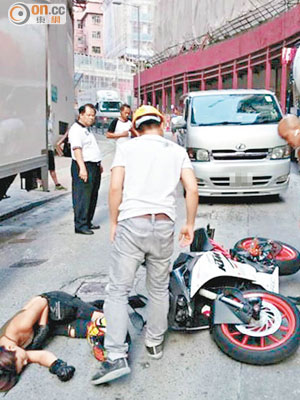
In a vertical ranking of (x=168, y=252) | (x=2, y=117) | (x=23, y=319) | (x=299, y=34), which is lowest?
(x=23, y=319)

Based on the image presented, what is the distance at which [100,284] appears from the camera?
477 centimetres

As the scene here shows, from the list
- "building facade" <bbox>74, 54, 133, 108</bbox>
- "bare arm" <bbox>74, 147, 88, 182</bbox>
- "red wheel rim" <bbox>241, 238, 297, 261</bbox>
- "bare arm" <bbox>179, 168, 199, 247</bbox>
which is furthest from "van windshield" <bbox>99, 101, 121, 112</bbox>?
"bare arm" <bbox>179, 168, 199, 247</bbox>

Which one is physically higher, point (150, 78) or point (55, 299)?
point (150, 78)

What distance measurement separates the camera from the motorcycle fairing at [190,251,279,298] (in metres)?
3.43

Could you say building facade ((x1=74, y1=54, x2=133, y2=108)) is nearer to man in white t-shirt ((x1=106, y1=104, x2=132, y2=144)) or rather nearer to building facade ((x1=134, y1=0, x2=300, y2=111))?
building facade ((x1=134, y1=0, x2=300, y2=111))

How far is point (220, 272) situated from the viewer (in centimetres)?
346

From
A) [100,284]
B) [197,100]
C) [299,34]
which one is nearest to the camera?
[100,284]

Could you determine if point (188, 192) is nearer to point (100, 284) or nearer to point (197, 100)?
point (100, 284)

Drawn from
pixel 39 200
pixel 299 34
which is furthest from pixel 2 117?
pixel 299 34

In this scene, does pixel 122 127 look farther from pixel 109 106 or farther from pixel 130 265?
pixel 109 106

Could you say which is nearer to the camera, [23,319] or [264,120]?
[23,319]

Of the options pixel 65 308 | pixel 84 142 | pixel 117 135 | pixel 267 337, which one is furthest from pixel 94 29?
pixel 267 337

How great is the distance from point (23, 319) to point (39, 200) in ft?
21.0

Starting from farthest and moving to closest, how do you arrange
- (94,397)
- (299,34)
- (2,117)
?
1. (299,34)
2. (2,117)
3. (94,397)
